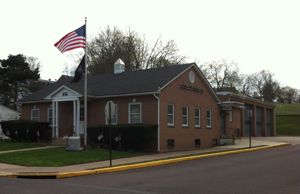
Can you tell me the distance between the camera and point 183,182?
51.3 ft

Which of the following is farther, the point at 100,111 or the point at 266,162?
the point at 100,111

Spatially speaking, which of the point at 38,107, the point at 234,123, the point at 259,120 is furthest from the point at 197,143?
the point at 259,120

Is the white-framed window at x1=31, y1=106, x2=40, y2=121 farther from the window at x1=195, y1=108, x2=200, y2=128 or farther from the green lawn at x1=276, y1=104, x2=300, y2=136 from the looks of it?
the green lawn at x1=276, y1=104, x2=300, y2=136

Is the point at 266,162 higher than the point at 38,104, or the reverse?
the point at 38,104

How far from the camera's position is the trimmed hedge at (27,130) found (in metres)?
36.2

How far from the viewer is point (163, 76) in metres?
33.0

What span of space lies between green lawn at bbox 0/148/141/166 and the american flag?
6098 millimetres

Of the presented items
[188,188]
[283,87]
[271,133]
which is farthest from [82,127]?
[283,87]

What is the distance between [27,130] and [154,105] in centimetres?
1076

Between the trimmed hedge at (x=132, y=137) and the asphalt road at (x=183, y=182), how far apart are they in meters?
8.89

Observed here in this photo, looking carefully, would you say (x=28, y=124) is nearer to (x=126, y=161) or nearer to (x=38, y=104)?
(x=38, y=104)

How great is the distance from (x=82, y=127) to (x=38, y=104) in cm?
688

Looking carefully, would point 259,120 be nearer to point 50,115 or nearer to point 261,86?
point 50,115

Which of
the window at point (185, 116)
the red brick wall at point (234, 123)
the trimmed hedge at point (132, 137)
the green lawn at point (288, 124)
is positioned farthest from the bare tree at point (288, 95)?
the trimmed hedge at point (132, 137)
